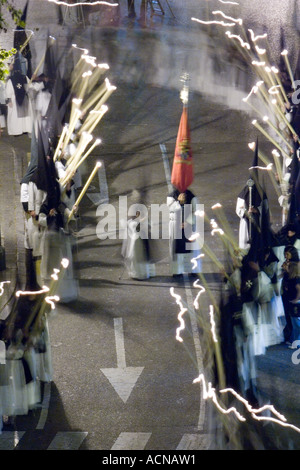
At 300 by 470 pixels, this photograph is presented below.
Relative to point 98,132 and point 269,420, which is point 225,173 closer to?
point 98,132

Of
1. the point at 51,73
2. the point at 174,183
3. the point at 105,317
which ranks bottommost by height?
the point at 105,317

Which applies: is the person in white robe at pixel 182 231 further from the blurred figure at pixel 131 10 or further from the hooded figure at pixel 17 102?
the blurred figure at pixel 131 10

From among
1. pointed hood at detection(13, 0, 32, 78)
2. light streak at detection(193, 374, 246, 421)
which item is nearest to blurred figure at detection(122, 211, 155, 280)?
light streak at detection(193, 374, 246, 421)

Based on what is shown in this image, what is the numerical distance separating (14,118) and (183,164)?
21.6 feet

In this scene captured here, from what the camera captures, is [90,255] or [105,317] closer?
[105,317]

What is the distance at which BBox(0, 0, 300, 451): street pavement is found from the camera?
14.7m

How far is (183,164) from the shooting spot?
1928 cm

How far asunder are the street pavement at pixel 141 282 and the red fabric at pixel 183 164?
1.49 metres

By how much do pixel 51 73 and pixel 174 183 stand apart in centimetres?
625

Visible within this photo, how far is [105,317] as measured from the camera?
17.6 metres

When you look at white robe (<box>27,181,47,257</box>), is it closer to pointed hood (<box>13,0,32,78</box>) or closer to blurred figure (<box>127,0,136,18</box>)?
pointed hood (<box>13,0,32,78</box>)

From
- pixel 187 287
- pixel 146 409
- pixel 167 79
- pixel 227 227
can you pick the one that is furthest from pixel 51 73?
pixel 146 409

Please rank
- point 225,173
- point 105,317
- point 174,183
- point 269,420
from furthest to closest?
1. point 225,173
2. point 174,183
3. point 105,317
4. point 269,420

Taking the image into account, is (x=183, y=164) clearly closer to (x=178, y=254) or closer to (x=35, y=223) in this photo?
(x=178, y=254)
